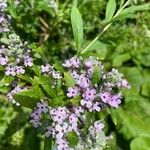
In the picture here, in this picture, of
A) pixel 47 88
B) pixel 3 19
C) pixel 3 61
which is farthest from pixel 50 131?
pixel 3 19

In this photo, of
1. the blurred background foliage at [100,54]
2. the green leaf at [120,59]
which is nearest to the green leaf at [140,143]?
the blurred background foliage at [100,54]

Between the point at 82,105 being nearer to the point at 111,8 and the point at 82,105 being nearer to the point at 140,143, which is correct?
the point at 111,8

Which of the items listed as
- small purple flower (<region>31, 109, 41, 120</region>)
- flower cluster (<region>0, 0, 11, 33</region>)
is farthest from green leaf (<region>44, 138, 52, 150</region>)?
flower cluster (<region>0, 0, 11, 33</region>)

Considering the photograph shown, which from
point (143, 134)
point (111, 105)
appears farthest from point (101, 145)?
point (143, 134)

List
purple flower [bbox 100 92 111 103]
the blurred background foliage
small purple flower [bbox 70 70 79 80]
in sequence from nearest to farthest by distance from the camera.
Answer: purple flower [bbox 100 92 111 103], small purple flower [bbox 70 70 79 80], the blurred background foliage

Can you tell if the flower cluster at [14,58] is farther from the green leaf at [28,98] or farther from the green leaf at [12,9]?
the green leaf at [12,9]

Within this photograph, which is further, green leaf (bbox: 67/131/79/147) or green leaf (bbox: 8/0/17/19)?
green leaf (bbox: 8/0/17/19)

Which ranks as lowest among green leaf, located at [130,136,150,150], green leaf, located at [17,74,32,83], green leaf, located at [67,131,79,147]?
green leaf, located at [130,136,150,150]

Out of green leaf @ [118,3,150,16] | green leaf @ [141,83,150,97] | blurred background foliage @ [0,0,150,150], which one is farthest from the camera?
green leaf @ [141,83,150,97]

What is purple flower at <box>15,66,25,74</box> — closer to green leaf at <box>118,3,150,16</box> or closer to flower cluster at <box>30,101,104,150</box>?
flower cluster at <box>30,101,104,150</box>
